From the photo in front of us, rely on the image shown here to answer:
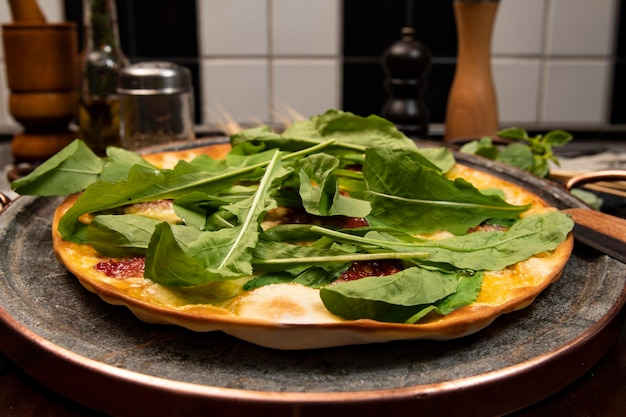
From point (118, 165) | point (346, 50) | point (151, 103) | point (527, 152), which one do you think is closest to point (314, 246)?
point (118, 165)

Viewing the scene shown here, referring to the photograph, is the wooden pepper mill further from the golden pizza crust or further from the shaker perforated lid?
the golden pizza crust

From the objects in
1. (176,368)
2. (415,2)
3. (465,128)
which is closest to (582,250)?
(176,368)

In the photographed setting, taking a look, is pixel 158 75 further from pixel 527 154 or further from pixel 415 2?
pixel 415 2

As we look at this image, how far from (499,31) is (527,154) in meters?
0.97

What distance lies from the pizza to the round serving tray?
23 millimetres

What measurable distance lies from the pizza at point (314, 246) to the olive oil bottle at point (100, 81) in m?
0.64

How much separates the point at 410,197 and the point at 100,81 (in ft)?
2.95

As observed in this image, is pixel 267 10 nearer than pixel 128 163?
No

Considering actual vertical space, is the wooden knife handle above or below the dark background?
below

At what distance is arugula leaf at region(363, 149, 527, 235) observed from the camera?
0.70 m

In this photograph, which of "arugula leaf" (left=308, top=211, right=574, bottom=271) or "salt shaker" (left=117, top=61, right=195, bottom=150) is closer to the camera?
"arugula leaf" (left=308, top=211, right=574, bottom=271)

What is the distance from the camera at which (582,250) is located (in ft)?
2.39

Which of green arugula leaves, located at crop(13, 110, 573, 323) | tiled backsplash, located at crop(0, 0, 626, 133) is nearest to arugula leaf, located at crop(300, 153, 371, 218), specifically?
green arugula leaves, located at crop(13, 110, 573, 323)

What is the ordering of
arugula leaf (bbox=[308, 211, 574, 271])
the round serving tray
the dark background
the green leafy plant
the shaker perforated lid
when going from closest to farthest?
the round serving tray, arugula leaf (bbox=[308, 211, 574, 271]), the green leafy plant, the shaker perforated lid, the dark background
